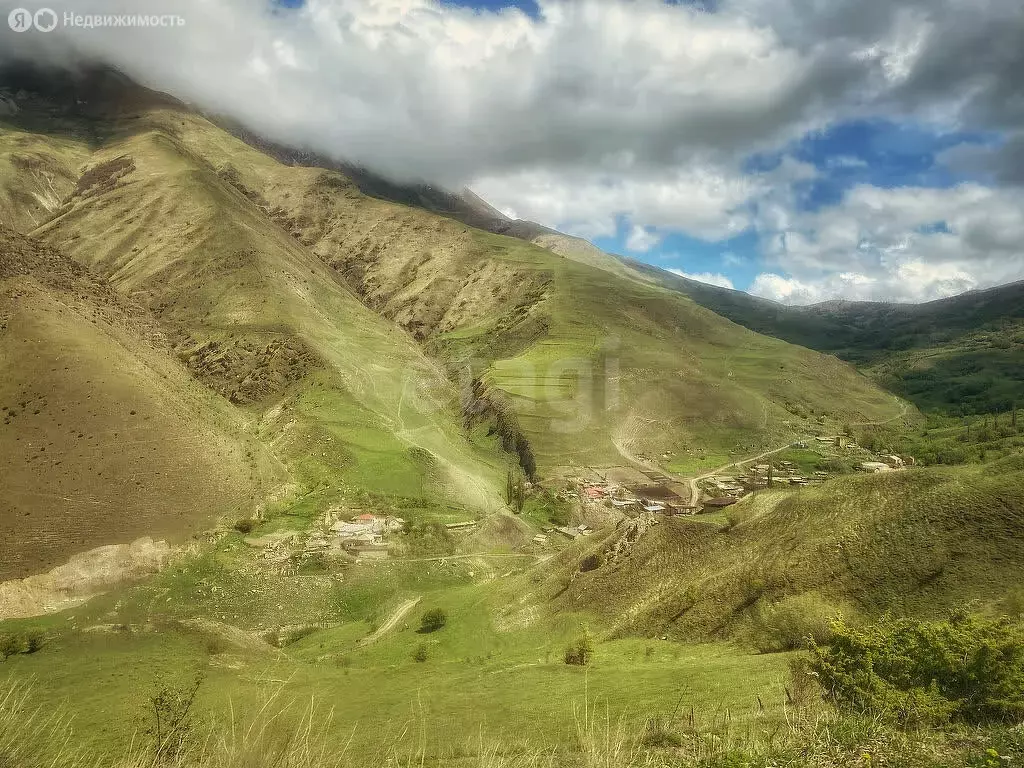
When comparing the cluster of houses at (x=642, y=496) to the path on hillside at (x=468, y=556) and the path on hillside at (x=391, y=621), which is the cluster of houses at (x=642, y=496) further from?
the path on hillside at (x=391, y=621)

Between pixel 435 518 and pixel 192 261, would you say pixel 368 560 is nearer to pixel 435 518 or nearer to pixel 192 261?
pixel 435 518

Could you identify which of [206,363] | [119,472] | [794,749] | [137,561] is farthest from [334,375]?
[794,749]

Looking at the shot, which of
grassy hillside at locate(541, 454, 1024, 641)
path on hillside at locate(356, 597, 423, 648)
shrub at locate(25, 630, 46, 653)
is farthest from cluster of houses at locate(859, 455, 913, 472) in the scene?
shrub at locate(25, 630, 46, 653)

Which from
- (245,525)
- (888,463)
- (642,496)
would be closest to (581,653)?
(245,525)

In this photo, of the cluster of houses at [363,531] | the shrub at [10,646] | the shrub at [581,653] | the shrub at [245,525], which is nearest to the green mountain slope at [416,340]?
the cluster of houses at [363,531]

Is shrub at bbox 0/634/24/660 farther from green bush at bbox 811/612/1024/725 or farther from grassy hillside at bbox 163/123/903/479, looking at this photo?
grassy hillside at bbox 163/123/903/479
